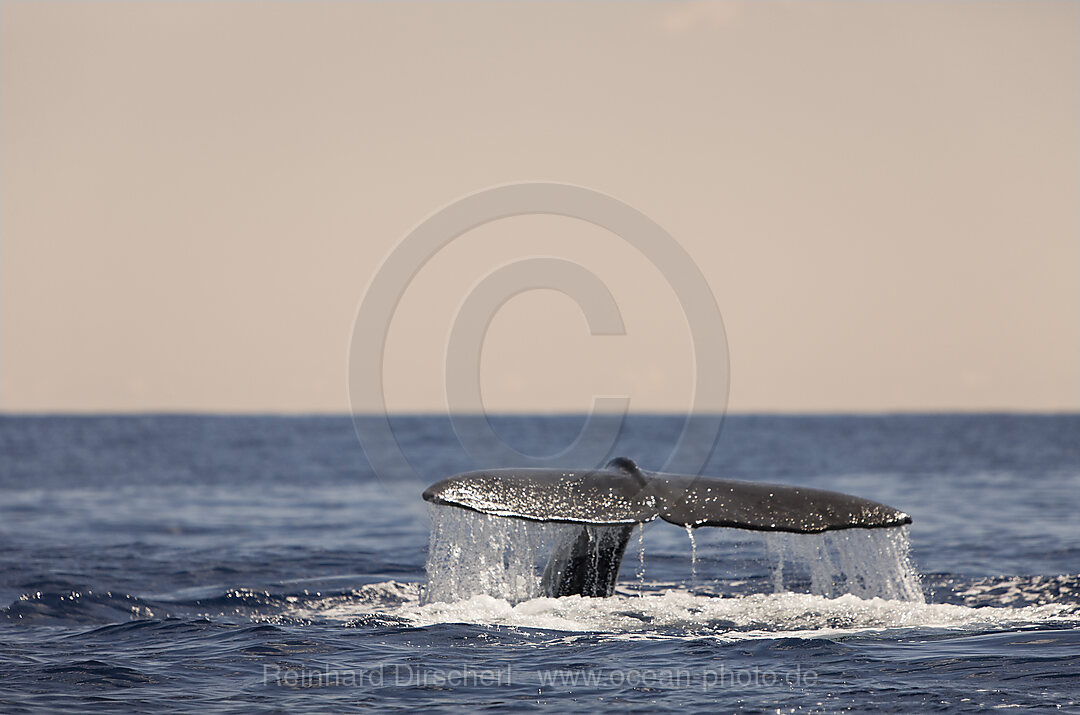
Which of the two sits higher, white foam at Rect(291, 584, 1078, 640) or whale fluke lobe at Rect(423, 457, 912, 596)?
whale fluke lobe at Rect(423, 457, 912, 596)

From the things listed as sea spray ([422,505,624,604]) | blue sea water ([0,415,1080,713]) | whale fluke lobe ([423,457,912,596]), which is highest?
whale fluke lobe ([423,457,912,596])

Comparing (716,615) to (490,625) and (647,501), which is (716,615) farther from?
(647,501)

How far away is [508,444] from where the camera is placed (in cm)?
7400

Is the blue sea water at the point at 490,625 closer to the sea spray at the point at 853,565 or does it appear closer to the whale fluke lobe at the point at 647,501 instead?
the sea spray at the point at 853,565

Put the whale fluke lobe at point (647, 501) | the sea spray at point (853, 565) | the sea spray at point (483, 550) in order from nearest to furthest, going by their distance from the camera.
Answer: the whale fluke lobe at point (647, 501)
the sea spray at point (853, 565)
the sea spray at point (483, 550)

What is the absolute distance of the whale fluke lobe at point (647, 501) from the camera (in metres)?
8.11

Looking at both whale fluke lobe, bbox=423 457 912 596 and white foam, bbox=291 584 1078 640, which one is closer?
whale fluke lobe, bbox=423 457 912 596

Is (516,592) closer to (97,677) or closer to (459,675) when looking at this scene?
(459,675)

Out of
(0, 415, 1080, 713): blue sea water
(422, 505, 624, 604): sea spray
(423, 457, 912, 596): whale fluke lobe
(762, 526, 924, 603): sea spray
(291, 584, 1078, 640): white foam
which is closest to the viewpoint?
(0, 415, 1080, 713): blue sea water

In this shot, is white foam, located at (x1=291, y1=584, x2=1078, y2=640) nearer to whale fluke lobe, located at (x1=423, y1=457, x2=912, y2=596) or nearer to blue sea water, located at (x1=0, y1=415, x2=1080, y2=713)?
blue sea water, located at (x1=0, y1=415, x2=1080, y2=713)

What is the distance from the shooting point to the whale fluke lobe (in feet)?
26.6

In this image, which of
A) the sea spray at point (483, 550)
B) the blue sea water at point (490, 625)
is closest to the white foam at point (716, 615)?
the blue sea water at point (490, 625)

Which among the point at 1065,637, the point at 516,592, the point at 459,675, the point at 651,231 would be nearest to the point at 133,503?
the point at 651,231

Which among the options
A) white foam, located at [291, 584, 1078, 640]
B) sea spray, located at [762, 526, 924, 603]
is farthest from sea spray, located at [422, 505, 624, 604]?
sea spray, located at [762, 526, 924, 603]
